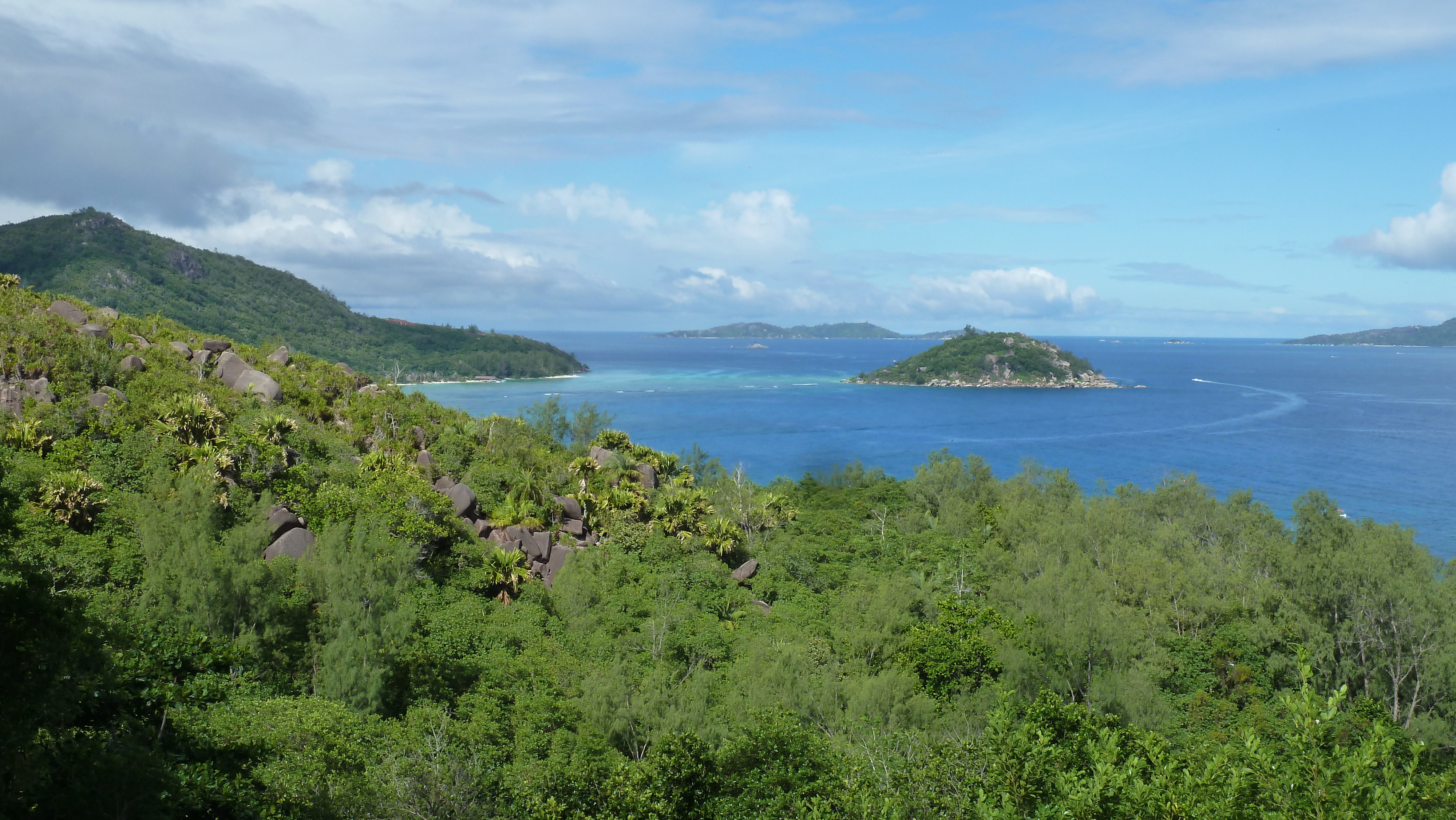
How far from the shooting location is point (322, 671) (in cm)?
2059

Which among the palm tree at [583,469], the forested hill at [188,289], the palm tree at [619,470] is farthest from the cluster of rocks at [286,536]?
the forested hill at [188,289]

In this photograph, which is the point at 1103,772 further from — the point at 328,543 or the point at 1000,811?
the point at 328,543

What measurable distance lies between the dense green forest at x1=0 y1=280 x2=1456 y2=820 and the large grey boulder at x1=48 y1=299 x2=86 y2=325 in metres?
0.89

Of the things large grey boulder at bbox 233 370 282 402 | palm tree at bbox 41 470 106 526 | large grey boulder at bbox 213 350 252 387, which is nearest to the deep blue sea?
large grey boulder at bbox 233 370 282 402

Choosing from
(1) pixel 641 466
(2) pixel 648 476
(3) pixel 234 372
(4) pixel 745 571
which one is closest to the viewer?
(3) pixel 234 372

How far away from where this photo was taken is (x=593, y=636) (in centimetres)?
2794

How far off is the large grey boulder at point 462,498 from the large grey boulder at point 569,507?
164 inches

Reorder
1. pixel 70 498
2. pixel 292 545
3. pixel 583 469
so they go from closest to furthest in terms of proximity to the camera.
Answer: pixel 70 498, pixel 292 545, pixel 583 469

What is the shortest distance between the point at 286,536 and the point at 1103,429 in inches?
4967

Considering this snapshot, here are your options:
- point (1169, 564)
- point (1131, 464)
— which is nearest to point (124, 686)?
point (1169, 564)

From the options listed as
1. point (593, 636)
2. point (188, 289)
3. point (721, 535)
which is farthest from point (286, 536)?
point (188, 289)

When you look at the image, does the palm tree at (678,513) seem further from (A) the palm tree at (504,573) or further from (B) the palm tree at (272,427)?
(B) the palm tree at (272,427)

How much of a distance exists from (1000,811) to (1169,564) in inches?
1245

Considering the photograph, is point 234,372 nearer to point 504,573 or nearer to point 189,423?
point 189,423
